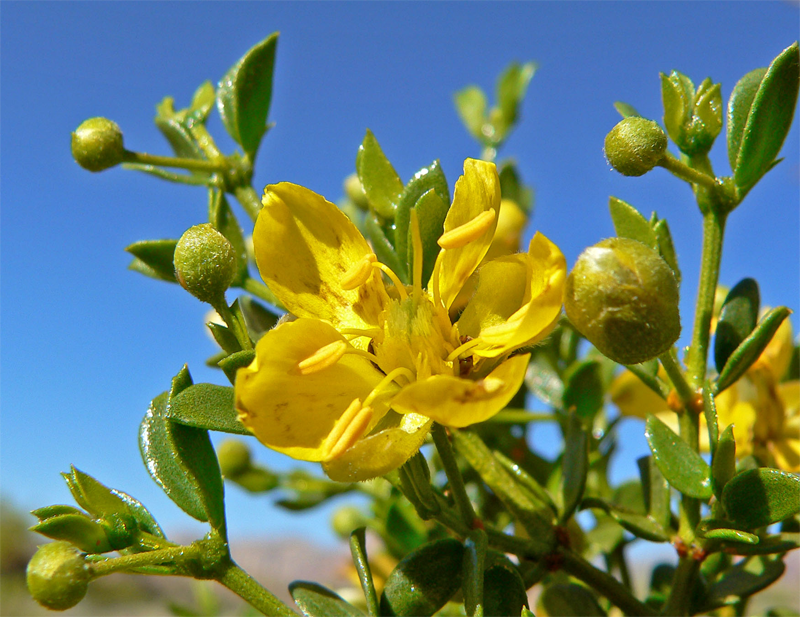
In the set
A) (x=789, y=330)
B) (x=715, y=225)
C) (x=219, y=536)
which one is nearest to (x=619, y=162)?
(x=715, y=225)

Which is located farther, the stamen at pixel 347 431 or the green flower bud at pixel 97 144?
the green flower bud at pixel 97 144

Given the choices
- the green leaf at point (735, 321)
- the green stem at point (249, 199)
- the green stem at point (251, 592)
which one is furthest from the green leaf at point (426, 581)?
the green stem at point (249, 199)

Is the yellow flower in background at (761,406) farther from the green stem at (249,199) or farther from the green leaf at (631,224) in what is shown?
the green stem at (249,199)

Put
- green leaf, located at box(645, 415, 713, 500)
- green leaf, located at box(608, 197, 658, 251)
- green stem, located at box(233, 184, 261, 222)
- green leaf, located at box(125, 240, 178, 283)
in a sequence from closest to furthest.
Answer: green leaf, located at box(645, 415, 713, 500)
green leaf, located at box(608, 197, 658, 251)
green leaf, located at box(125, 240, 178, 283)
green stem, located at box(233, 184, 261, 222)

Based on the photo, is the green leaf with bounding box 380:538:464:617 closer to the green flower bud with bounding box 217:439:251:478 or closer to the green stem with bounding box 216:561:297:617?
the green stem with bounding box 216:561:297:617

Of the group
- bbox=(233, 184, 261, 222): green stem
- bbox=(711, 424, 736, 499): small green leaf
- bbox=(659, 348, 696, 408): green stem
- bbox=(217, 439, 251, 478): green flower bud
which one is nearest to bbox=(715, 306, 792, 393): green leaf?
bbox=(659, 348, 696, 408): green stem
